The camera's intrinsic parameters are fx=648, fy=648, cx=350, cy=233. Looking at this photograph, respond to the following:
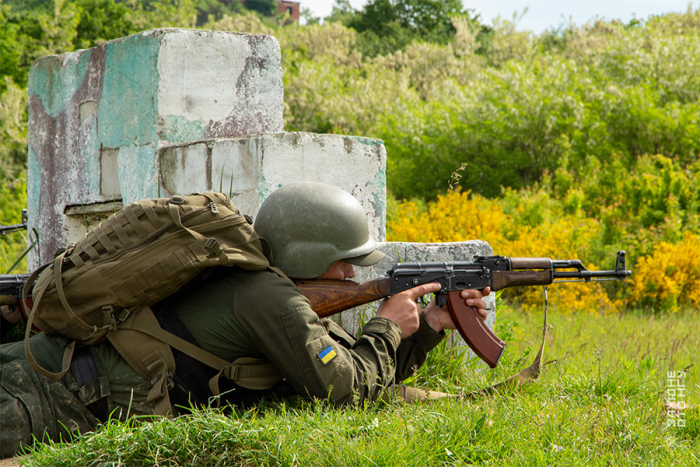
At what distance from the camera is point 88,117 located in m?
4.53

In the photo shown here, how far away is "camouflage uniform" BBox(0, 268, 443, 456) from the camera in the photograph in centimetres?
247

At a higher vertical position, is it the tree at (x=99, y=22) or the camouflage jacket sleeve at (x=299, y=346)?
the tree at (x=99, y=22)

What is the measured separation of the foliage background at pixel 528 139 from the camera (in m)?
7.50

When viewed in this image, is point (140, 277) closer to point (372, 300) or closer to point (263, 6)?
point (372, 300)

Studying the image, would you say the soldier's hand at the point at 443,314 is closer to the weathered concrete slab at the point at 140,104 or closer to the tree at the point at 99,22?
the weathered concrete slab at the point at 140,104

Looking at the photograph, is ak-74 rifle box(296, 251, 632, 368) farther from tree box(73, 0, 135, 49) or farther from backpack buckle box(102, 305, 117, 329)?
tree box(73, 0, 135, 49)

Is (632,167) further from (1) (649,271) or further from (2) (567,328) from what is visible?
(2) (567,328)

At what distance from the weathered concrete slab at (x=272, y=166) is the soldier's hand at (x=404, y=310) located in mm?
978

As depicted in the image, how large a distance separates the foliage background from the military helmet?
4.88 feet

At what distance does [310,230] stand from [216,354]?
0.64 meters

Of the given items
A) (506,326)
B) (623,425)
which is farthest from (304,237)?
(506,326)

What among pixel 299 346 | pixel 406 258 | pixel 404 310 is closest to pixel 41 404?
pixel 299 346

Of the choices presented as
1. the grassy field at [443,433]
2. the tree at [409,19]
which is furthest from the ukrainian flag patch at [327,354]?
the tree at [409,19]

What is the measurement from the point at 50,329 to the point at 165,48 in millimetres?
2049
